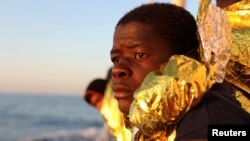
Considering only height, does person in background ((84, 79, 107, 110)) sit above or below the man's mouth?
below

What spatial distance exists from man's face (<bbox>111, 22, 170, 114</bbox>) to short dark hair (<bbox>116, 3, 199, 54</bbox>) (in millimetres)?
19

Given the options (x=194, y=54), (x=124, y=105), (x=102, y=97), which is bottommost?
(x=102, y=97)

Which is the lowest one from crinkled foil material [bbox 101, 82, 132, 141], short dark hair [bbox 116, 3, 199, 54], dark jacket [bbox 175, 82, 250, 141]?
crinkled foil material [bbox 101, 82, 132, 141]

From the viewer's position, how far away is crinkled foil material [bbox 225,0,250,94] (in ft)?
4.51

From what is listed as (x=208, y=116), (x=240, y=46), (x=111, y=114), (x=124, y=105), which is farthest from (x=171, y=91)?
(x=111, y=114)

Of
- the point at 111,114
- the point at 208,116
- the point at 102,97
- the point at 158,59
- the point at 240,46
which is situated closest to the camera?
the point at 208,116

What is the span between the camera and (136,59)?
119cm

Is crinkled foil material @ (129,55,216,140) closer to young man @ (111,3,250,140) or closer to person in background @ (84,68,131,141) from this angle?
young man @ (111,3,250,140)

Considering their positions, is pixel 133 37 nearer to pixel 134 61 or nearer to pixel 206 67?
pixel 134 61

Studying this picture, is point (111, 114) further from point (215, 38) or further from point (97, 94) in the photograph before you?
point (215, 38)

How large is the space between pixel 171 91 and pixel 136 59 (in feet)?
0.55

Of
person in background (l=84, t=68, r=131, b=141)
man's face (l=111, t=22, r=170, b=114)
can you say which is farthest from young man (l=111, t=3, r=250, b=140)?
person in background (l=84, t=68, r=131, b=141)

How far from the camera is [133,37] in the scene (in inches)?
47.1

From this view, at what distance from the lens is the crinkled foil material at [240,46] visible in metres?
1.37
